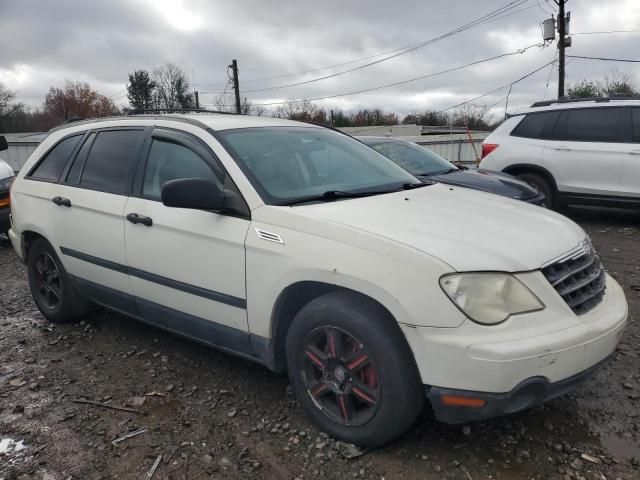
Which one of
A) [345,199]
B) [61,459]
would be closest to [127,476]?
[61,459]

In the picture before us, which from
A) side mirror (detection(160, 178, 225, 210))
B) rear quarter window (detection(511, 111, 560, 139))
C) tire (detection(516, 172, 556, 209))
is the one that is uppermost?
rear quarter window (detection(511, 111, 560, 139))

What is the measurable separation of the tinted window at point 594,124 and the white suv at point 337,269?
5.26m

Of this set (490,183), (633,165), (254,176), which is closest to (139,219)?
(254,176)

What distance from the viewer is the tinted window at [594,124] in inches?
296

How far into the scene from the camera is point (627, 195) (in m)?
7.34

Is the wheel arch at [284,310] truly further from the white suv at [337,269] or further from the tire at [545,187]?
the tire at [545,187]

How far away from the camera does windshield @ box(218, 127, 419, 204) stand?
3.02 m

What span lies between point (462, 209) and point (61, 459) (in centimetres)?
250

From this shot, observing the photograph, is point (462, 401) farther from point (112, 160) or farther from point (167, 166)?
point (112, 160)

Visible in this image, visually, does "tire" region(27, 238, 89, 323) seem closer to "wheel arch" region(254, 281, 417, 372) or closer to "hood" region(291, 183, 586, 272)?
"wheel arch" region(254, 281, 417, 372)

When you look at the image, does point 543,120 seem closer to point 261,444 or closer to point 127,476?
point 261,444

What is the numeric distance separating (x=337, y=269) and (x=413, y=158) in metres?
5.35

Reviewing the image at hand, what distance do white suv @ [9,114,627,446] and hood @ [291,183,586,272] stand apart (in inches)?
0.5

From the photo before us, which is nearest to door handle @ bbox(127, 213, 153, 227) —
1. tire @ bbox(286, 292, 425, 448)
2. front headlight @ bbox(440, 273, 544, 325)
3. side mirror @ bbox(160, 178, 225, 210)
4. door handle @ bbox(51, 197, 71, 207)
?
side mirror @ bbox(160, 178, 225, 210)
